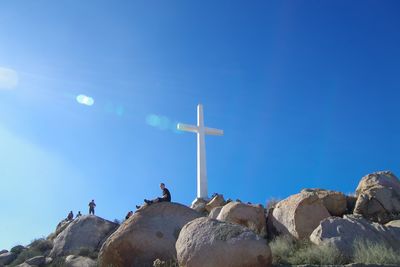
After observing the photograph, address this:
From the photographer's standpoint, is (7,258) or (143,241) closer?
(143,241)

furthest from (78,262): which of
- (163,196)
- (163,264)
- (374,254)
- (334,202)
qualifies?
(374,254)

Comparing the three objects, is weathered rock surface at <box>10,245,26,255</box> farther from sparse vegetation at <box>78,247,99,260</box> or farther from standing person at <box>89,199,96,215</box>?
sparse vegetation at <box>78,247,99,260</box>

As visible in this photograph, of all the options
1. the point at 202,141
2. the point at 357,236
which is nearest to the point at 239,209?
the point at 357,236

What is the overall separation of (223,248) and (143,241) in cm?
426

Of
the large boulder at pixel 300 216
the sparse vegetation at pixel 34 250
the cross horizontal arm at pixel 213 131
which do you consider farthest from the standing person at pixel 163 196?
the cross horizontal arm at pixel 213 131

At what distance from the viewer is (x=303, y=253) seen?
12.5m

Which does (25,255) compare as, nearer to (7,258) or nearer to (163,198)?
(7,258)

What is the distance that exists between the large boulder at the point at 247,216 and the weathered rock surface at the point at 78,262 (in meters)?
5.29

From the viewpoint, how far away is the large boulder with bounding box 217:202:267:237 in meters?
16.8

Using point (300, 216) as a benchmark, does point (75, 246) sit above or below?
above

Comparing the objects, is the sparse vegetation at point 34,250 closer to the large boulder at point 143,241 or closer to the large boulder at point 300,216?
the large boulder at point 143,241

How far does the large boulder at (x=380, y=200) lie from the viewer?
55.5ft

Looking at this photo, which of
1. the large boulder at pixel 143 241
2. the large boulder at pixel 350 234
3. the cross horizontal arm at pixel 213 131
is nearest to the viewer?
the large boulder at pixel 350 234

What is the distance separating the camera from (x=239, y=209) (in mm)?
17406
